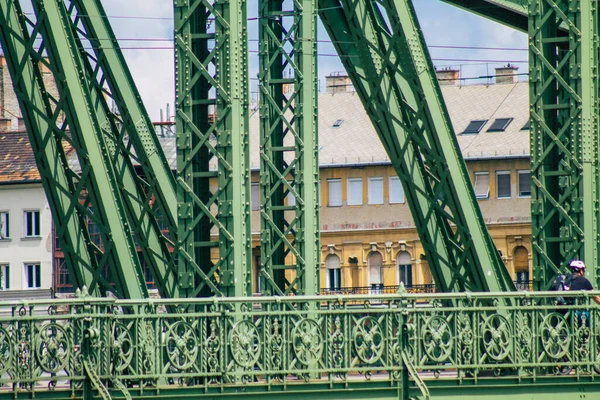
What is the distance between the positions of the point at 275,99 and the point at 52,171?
17.1 ft

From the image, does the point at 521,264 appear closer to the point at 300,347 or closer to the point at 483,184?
the point at 483,184

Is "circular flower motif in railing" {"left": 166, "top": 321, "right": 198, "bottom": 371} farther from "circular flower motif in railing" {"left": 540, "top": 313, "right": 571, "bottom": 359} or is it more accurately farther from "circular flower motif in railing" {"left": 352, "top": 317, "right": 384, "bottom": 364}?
"circular flower motif in railing" {"left": 540, "top": 313, "right": 571, "bottom": 359}

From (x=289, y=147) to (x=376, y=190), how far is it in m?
57.7

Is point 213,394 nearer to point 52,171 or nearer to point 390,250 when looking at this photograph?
point 52,171

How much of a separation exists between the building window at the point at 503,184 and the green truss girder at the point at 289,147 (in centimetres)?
5505

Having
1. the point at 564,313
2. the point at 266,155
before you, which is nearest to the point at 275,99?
the point at 266,155

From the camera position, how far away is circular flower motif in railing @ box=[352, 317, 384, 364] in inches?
619

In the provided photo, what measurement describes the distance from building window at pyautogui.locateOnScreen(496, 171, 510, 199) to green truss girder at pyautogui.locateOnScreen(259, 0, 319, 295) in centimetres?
5505

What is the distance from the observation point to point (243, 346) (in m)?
15.4

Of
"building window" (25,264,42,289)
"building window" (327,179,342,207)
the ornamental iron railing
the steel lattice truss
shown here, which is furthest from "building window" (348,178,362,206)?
the steel lattice truss

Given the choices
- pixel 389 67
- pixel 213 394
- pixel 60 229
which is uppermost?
pixel 389 67

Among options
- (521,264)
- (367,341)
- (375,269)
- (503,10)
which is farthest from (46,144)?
(375,269)

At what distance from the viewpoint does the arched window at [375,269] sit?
80500mm

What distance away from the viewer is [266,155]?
71.7ft
